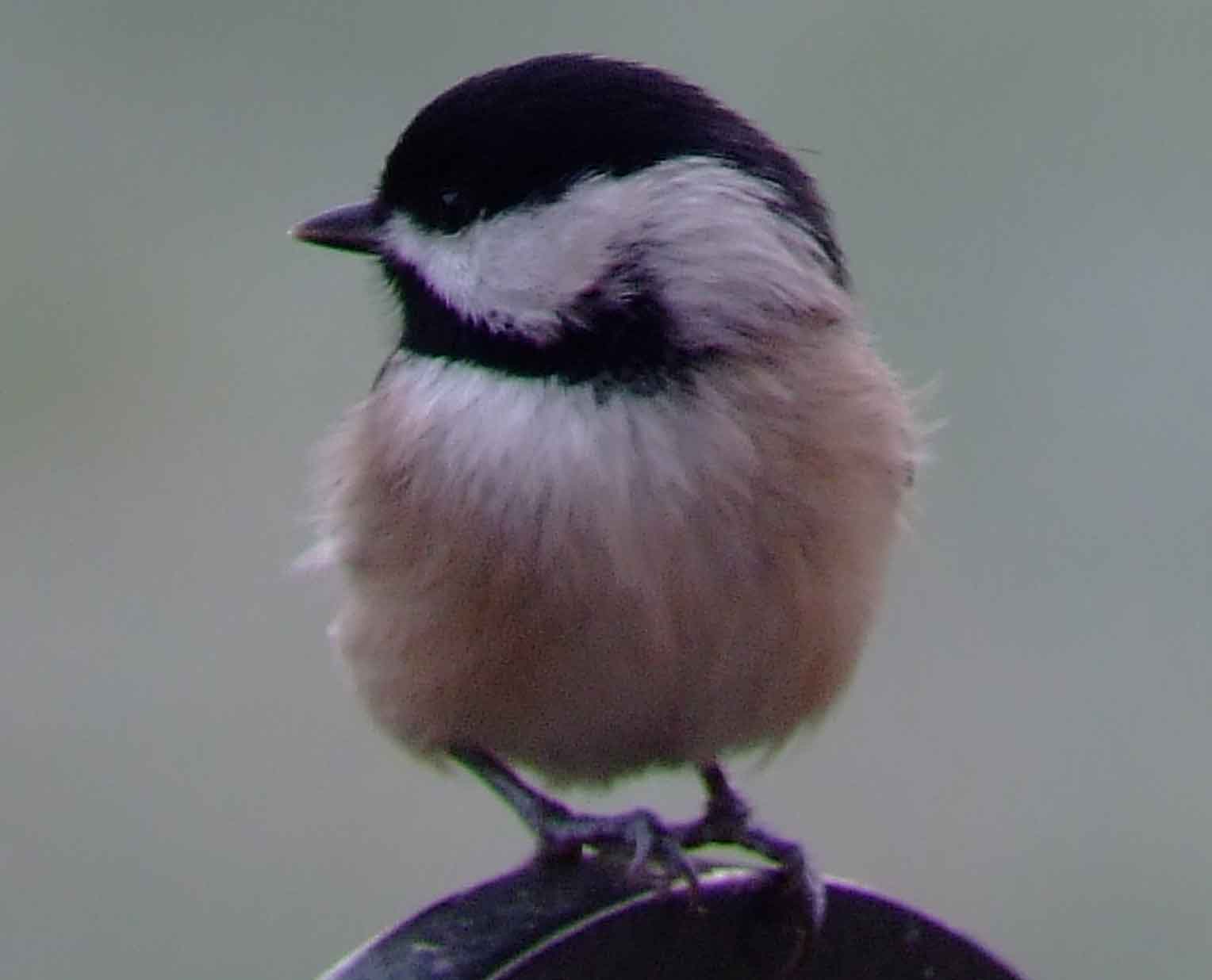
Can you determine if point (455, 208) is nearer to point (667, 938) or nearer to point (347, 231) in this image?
A: point (347, 231)

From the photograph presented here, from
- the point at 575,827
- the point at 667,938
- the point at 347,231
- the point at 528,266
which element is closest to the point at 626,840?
the point at 575,827

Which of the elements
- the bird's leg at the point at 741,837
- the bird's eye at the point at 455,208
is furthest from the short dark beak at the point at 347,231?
the bird's leg at the point at 741,837

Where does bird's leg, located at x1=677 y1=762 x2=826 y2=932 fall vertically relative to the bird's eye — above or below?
below

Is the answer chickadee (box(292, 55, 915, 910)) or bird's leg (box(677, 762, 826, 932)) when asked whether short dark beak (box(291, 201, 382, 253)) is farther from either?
bird's leg (box(677, 762, 826, 932))

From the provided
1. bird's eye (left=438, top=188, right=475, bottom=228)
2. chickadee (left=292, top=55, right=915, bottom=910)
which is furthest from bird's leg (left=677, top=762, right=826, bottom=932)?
bird's eye (left=438, top=188, right=475, bottom=228)

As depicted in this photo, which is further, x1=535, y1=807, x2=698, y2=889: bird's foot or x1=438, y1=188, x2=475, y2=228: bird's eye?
x1=438, y1=188, x2=475, y2=228: bird's eye

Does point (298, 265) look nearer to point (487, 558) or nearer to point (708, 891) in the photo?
point (487, 558)

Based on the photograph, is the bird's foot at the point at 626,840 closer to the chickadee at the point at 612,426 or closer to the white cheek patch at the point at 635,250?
the chickadee at the point at 612,426
